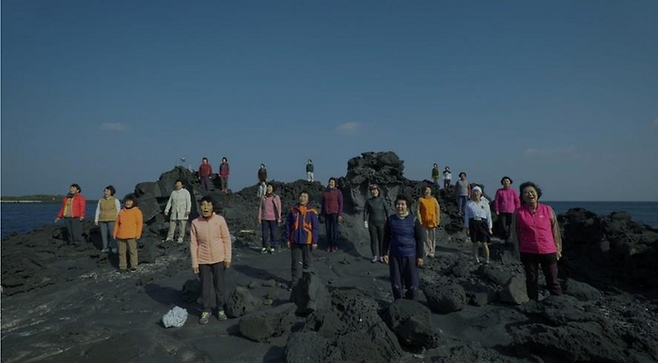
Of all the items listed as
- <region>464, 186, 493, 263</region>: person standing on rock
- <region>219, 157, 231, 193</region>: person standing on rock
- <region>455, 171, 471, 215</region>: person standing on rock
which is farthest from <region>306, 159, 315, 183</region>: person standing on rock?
<region>464, 186, 493, 263</region>: person standing on rock

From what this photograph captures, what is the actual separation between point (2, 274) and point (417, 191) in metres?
13.8

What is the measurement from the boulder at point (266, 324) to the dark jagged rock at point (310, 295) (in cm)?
44

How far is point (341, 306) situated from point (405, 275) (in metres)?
1.20

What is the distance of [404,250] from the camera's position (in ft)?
18.8

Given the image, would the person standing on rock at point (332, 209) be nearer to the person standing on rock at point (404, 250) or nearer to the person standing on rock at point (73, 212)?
the person standing on rock at point (404, 250)

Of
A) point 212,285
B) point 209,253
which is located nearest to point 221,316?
point 212,285

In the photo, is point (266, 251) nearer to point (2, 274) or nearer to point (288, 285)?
point (288, 285)

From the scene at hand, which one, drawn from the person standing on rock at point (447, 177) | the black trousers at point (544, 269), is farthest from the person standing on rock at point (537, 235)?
the person standing on rock at point (447, 177)

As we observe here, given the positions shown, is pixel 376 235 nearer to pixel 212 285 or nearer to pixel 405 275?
pixel 405 275

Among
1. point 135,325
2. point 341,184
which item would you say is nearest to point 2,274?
point 135,325

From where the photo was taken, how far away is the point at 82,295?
7953 millimetres

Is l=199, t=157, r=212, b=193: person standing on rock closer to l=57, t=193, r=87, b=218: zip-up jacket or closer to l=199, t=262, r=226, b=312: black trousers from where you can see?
l=57, t=193, r=87, b=218: zip-up jacket

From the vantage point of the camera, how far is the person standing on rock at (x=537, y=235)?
5.48 metres

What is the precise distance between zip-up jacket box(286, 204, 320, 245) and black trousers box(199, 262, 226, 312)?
64.8 inches
